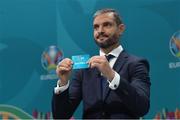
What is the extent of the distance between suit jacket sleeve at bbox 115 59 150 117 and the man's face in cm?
10

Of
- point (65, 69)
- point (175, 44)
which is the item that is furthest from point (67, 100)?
point (175, 44)

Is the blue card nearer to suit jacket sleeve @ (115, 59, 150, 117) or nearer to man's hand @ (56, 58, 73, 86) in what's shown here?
man's hand @ (56, 58, 73, 86)

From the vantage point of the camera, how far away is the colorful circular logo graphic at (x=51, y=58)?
204cm

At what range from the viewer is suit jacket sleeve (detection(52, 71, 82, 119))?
124 cm

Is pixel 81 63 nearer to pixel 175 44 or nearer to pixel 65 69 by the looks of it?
pixel 65 69

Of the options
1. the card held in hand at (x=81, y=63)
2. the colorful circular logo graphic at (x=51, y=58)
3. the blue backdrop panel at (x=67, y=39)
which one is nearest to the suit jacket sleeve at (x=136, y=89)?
the card held in hand at (x=81, y=63)

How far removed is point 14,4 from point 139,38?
28.0 inches

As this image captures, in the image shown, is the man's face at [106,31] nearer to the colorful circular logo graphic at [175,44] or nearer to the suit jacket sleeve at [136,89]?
the suit jacket sleeve at [136,89]

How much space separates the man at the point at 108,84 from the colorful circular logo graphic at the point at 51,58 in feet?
2.49

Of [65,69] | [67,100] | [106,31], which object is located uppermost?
[106,31]

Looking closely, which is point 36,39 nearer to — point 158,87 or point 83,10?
point 83,10

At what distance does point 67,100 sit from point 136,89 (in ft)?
0.81

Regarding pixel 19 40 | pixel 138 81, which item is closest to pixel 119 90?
pixel 138 81

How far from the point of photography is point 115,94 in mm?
1175
